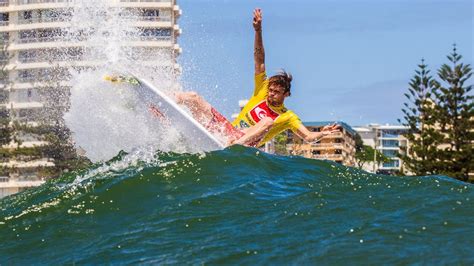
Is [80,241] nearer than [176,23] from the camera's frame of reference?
Yes

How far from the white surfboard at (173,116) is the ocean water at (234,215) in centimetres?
45

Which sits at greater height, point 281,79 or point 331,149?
point 281,79

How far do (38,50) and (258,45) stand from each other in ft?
154

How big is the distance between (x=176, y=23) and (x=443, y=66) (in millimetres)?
24320

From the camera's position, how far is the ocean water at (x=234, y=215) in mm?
7848

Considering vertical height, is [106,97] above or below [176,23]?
below

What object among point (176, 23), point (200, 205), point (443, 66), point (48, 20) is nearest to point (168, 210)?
point (200, 205)

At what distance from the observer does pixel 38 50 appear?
5719 cm

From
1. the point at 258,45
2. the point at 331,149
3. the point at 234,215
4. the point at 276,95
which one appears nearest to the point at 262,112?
the point at 276,95

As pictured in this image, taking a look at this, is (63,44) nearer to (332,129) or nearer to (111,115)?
(111,115)

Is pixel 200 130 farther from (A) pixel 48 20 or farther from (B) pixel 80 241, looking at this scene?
(A) pixel 48 20

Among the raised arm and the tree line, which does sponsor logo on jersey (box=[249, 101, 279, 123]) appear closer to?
the raised arm

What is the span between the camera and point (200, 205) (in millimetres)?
9117

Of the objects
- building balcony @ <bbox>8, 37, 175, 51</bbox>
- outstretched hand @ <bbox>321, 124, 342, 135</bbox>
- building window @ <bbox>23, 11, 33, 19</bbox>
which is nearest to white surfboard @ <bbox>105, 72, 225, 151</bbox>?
outstretched hand @ <bbox>321, 124, 342, 135</bbox>
